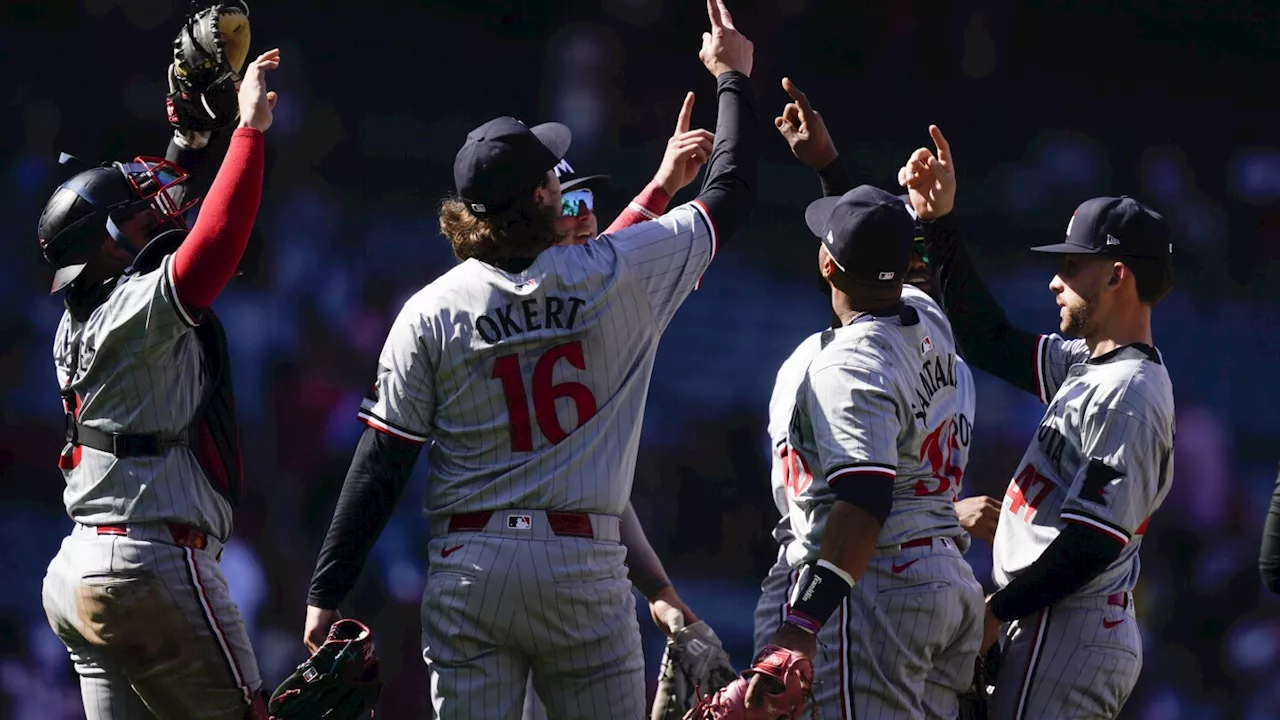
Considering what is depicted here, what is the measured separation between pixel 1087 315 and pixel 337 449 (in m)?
3.07

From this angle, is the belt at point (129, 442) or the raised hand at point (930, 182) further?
the raised hand at point (930, 182)

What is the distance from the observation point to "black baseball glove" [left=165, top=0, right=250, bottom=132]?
4066 mm

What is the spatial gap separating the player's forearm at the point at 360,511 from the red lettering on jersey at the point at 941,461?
1249mm

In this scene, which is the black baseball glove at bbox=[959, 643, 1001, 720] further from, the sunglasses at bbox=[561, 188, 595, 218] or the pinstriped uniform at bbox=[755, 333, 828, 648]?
the sunglasses at bbox=[561, 188, 595, 218]

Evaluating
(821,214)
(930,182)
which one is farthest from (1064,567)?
(930,182)

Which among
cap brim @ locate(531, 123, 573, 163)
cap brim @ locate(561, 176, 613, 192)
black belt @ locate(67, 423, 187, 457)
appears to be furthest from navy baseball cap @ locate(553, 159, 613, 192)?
black belt @ locate(67, 423, 187, 457)

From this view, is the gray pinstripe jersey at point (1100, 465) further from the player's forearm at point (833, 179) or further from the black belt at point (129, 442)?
the black belt at point (129, 442)

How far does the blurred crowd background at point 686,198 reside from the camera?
5.69m

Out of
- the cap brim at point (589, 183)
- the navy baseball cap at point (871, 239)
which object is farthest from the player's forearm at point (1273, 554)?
the cap brim at point (589, 183)

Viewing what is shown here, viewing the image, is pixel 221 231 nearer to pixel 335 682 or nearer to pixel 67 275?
pixel 67 275

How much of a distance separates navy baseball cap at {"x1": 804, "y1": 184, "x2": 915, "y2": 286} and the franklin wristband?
773 millimetres

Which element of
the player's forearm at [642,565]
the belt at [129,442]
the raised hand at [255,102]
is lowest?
the player's forearm at [642,565]

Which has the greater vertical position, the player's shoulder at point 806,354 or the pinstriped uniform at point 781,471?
the player's shoulder at point 806,354

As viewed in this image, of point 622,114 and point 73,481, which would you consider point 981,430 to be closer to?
point 622,114
